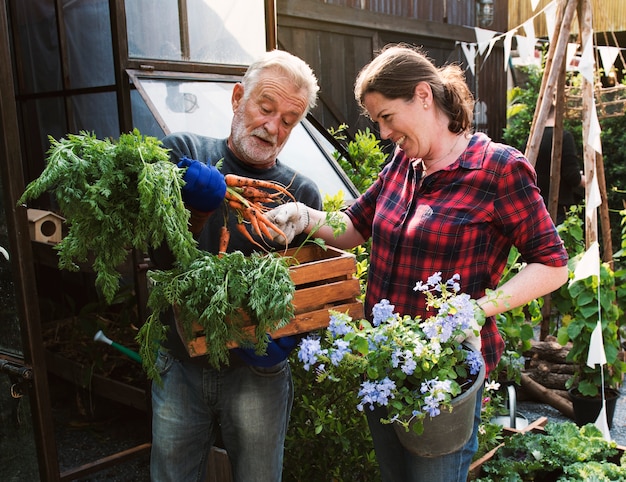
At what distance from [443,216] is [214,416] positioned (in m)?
0.94

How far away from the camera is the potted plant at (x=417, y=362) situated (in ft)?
5.14

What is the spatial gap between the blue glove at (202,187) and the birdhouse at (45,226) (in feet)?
7.07

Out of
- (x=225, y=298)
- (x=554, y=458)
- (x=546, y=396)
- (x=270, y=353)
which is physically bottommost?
(x=546, y=396)

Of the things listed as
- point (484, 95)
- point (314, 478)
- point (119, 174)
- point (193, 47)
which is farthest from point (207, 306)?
point (484, 95)

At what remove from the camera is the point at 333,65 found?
6125 millimetres

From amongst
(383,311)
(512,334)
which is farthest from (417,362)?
(512,334)

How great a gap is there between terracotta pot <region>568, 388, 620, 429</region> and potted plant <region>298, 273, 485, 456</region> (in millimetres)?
2584

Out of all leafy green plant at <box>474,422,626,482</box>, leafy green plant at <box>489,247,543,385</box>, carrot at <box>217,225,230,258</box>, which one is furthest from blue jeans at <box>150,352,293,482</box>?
leafy green plant at <box>489,247,543,385</box>

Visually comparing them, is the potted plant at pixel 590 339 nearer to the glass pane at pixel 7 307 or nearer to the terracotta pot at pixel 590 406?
the terracotta pot at pixel 590 406

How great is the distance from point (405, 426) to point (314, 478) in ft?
4.03

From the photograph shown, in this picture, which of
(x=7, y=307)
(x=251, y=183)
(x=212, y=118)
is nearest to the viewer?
(x=251, y=183)

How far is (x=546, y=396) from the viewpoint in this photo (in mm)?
4199

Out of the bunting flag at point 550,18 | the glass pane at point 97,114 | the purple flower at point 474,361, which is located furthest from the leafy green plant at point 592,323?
the glass pane at point 97,114

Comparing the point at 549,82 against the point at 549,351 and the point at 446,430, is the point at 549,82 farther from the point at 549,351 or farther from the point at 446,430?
the point at 446,430
